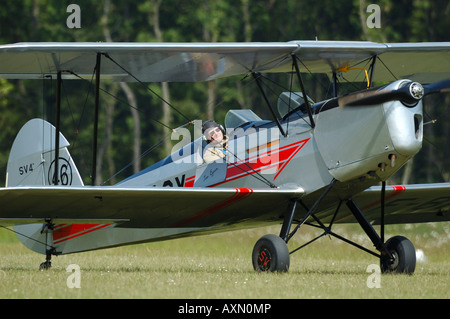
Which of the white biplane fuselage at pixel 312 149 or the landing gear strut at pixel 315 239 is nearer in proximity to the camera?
the white biplane fuselage at pixel 312 149

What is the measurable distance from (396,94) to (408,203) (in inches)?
108

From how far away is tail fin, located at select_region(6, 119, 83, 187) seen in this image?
37.8 feet

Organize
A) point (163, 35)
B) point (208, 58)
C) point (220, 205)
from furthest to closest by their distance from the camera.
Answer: point (163, 35) → point (208, 58) → point (220, 205)

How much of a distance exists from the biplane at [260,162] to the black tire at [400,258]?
0.5 inches

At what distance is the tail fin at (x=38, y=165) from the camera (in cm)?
1152

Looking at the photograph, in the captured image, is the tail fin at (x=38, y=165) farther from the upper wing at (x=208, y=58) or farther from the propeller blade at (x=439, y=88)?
the propeller blade at (x=439, y=88)

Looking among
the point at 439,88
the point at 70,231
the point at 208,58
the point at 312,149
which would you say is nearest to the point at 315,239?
the point at 312,149

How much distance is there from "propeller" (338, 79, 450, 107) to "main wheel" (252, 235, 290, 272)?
1606 millimetres

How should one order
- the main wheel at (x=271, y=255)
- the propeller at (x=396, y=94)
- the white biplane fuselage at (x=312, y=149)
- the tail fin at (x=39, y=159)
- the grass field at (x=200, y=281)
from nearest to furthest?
the grass field at (x=200, y=281) → the propeller at (x=396, y=94) → the white biplane fuselage at (x=312, y=149) → the main wheel at (x=271, y=255) → the tail fin at (x=39, y=159)

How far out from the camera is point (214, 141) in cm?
1015

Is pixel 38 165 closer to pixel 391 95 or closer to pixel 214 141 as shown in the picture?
pixel 214 141

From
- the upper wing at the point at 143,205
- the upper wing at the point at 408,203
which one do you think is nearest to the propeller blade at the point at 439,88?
the upper wing at the point at 408,203

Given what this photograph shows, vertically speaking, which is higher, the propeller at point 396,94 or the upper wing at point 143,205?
the propeller at point 396,94

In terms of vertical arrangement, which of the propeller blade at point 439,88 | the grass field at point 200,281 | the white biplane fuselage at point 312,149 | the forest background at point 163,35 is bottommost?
the grass field at point 200,281
